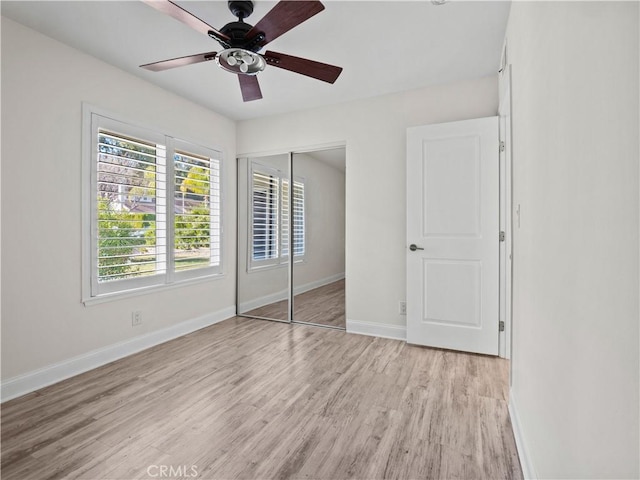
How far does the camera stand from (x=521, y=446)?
1.64 meters

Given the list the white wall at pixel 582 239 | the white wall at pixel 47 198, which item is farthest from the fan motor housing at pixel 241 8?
the white wall at pixel 582 239

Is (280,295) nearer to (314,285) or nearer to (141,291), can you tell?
(314,285)

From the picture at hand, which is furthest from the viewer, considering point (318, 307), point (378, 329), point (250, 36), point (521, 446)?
point (318, 307)

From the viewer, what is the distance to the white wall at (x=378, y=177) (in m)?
3.35

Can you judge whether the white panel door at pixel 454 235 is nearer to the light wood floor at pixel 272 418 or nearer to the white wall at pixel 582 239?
the light wood floor at pixel 272 418

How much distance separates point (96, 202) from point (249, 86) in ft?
5.31

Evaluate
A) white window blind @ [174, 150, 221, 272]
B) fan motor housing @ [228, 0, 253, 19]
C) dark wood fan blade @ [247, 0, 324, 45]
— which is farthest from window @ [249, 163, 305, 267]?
dark wood fan blade @ [247, 0, 324, 45]

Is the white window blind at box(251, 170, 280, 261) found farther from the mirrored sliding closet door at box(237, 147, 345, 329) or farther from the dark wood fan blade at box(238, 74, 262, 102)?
the dark wood fan blade at box(238, 74, 262, 102)

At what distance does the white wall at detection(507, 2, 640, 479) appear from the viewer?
598mm

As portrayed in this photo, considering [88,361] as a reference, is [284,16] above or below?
above

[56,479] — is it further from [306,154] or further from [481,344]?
[306,154]

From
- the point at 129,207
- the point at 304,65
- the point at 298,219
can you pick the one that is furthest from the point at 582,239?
the point at 298,219

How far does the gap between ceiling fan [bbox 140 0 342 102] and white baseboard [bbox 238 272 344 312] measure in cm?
229

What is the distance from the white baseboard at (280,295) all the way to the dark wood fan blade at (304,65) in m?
2.22
